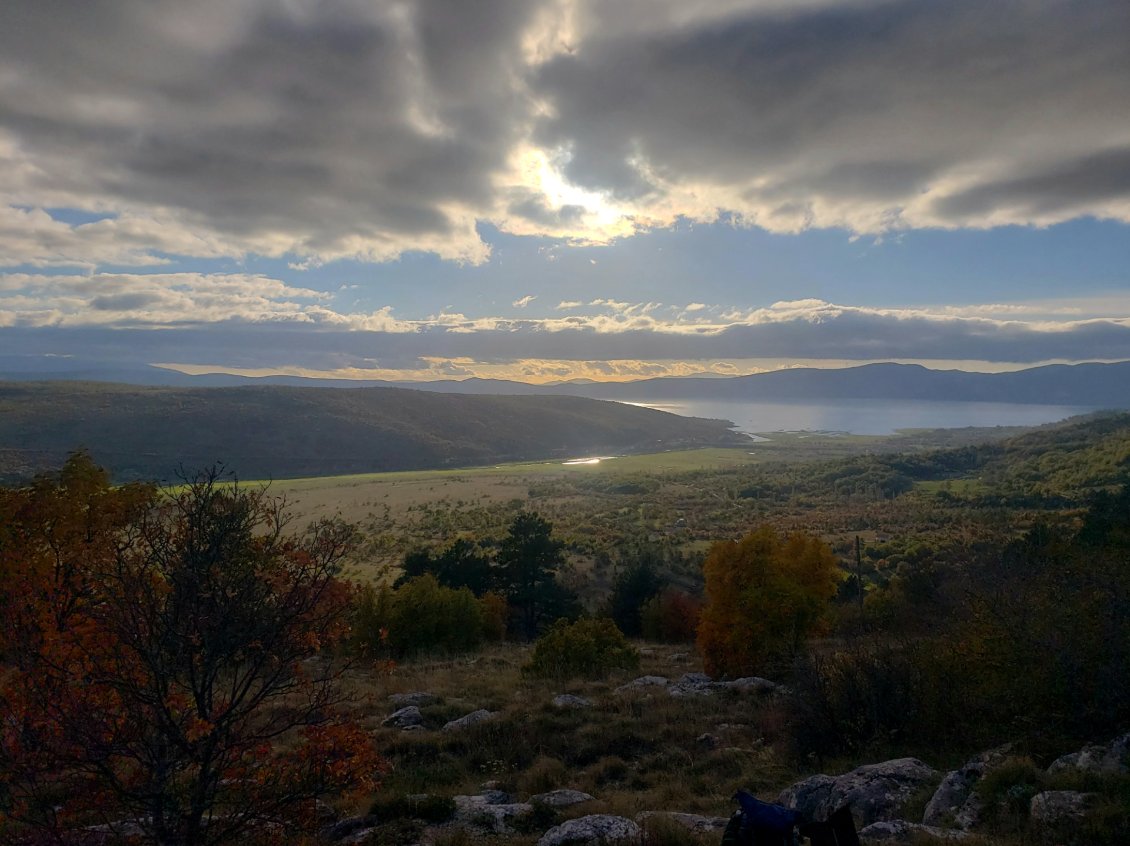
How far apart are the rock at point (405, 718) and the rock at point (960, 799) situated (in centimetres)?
1181

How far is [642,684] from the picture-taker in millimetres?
19484

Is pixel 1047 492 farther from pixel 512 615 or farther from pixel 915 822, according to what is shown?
pixel 915 822

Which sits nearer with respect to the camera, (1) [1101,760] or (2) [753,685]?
(1) [1101,760]

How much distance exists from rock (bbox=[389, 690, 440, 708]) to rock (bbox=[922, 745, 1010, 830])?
1297 cm

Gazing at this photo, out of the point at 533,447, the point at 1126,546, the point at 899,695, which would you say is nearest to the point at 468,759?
the point at 899,695

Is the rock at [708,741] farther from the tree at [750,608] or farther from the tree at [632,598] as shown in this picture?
the tree at [632,598]

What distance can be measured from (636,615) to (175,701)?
110 ft

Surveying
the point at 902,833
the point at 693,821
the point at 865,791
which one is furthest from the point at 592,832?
the point at 865,791

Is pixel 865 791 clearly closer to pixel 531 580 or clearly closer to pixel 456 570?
pixel 531 580

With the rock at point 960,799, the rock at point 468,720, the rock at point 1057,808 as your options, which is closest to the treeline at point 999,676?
the rock at point 960,799

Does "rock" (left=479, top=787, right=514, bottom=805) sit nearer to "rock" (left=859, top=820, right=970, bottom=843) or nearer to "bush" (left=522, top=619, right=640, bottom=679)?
"rock" (left=859, top=820, right=970, bottom=843)

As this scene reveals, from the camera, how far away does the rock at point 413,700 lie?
17.5m

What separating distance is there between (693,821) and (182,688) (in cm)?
687

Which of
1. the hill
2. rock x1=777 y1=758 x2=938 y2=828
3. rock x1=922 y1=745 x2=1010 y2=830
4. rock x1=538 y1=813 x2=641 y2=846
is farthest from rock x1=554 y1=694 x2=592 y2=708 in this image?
the hill
